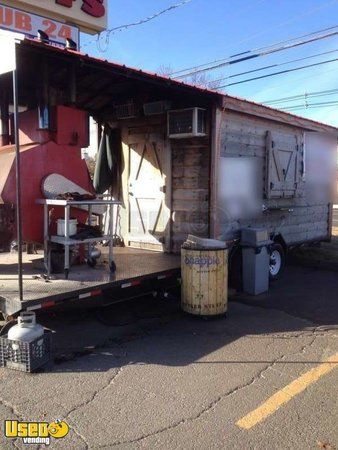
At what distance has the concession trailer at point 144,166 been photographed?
6254 mm

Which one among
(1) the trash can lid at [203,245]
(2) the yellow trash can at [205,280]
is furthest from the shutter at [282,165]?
(2) the yellow trash can at [205,280]

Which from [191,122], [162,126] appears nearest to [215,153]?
[191,122]

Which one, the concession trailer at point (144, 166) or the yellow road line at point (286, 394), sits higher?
the concession trailer at point (144, 166)

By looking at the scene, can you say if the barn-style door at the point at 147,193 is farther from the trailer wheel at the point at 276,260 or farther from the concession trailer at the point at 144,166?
the trailer wheel at the point at 276,260

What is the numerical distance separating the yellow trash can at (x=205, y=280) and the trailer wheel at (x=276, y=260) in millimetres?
2899

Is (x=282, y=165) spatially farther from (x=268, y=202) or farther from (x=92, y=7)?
(x=92, y=7)

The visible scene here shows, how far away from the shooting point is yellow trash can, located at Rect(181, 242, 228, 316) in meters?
6.39

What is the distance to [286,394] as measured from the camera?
421 centimetres

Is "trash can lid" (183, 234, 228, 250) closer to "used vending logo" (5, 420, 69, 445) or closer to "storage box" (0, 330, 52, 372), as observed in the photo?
"storage box" (0, 330, 52, 372)

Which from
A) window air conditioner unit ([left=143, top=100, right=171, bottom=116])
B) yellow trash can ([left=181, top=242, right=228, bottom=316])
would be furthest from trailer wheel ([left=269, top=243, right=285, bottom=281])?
window air conditioner unit ([left=143, top=100, right=171, bottom=116])

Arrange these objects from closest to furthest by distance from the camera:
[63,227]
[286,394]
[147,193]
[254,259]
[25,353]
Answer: [286,394]
[25,353]
[63,227]
[254,259]
[147,193]

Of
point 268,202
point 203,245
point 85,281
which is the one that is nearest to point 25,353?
point 85,281

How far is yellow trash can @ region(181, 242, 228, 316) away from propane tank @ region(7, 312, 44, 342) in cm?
240

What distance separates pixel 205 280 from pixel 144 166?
340cm
